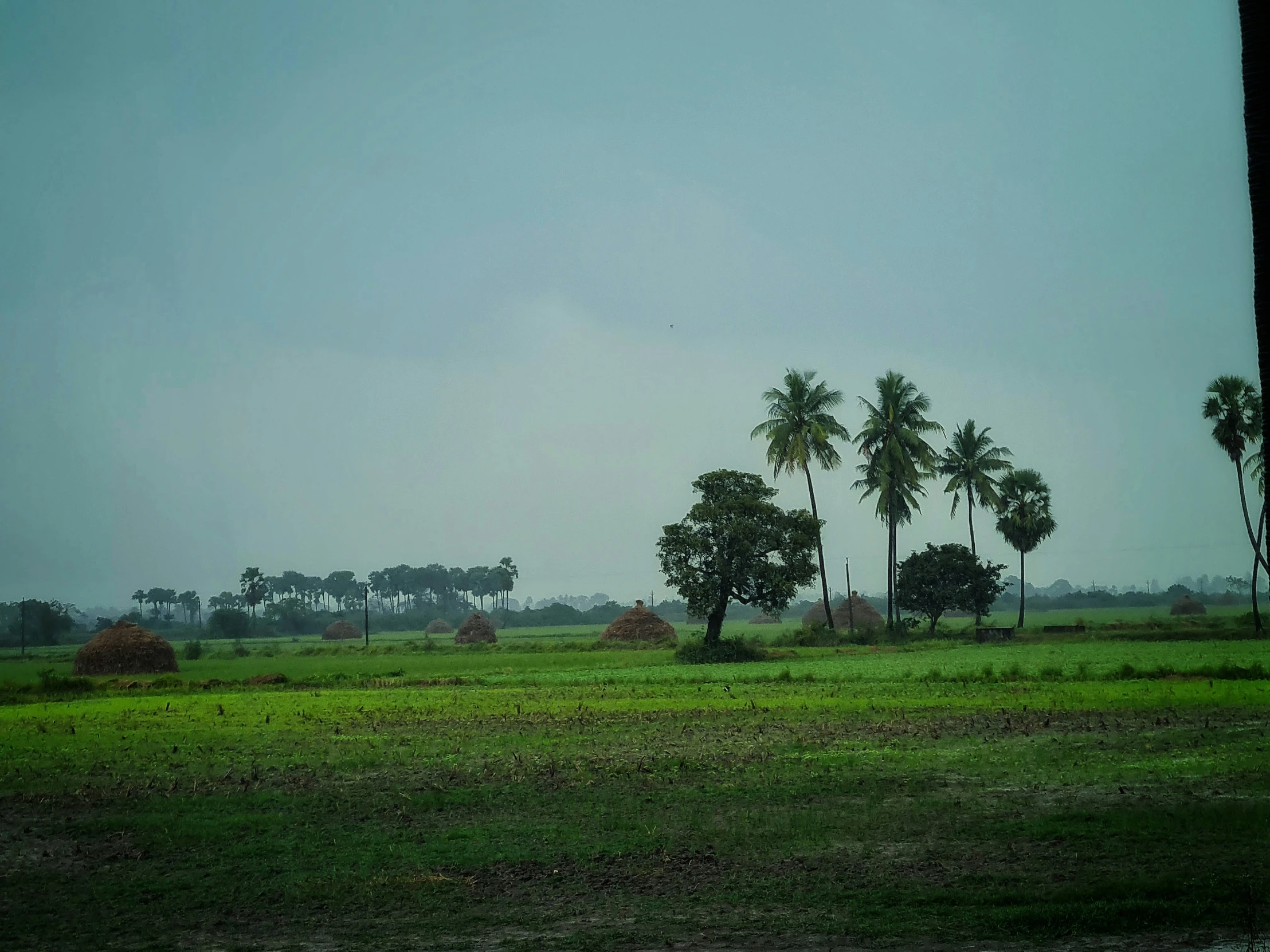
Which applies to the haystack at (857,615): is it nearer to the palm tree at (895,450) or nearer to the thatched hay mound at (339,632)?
the palm tree at (895,450)

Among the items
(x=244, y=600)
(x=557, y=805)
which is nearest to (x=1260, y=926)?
(x=557, y=805)

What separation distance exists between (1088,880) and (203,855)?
869 cm

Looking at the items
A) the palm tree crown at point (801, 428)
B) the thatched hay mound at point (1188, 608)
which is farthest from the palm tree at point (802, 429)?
the thatched hay mound at point (1188, 608)

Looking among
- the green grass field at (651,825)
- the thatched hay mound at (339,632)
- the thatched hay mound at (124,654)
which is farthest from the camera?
the thatched hay mound at (339,632)

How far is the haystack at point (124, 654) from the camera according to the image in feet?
175

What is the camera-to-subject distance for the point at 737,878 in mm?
9086

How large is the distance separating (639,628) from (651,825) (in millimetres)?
62541

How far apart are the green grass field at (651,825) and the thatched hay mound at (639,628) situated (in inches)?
1884

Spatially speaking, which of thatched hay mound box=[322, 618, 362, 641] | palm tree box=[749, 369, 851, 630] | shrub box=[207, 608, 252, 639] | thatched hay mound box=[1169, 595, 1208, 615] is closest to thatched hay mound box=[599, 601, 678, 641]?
palm tree box=[749, 369, 851, 630]

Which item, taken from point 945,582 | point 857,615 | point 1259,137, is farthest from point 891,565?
point 1259,137

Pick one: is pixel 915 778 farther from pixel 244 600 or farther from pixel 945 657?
pixel 244 600

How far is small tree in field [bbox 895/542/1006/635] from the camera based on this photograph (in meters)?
69.8

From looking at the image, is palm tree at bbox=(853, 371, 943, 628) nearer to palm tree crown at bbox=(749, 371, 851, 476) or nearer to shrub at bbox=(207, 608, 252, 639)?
palm tree crown at bbox=(749, 371, 851, 476)

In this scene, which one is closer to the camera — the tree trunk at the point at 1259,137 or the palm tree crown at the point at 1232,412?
the tree trunk at the point at 1259,137
